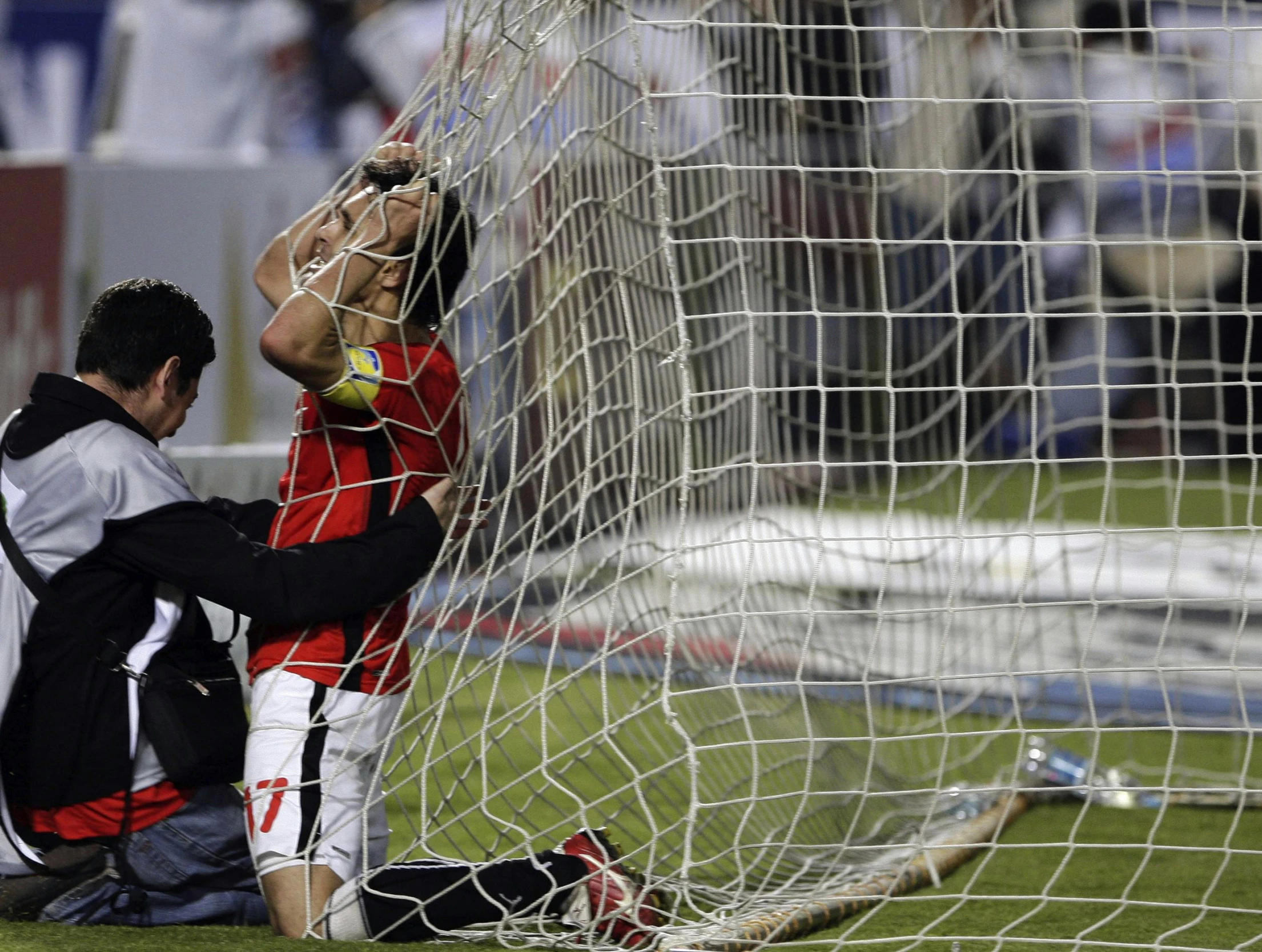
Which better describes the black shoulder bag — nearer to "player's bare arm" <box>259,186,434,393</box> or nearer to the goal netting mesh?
the goal netting mesh

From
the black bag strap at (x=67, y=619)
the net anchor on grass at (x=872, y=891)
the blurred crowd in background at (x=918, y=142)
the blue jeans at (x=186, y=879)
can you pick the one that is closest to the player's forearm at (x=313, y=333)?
the black bag strap at (x=67, y=619)

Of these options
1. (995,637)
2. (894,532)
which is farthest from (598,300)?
(894,532)

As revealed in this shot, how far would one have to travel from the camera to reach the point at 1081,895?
329cm

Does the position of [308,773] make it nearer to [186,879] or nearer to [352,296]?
[186,879]

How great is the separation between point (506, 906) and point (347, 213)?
1.26m

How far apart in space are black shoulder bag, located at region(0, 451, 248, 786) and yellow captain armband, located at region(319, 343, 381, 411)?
1.56 ft

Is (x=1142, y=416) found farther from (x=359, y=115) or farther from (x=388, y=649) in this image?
(x=388, y=649)

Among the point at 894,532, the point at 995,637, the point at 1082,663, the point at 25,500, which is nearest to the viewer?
the point at 25,500

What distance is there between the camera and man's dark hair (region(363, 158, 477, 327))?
2.68m

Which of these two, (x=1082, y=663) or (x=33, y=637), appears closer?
(x=33, y=637)

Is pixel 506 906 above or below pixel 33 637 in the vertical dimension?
below

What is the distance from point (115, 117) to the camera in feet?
36.7

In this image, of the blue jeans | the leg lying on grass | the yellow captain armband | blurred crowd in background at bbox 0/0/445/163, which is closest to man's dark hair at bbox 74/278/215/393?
the yellow captain armband

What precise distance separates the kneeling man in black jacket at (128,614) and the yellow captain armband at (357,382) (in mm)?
218
